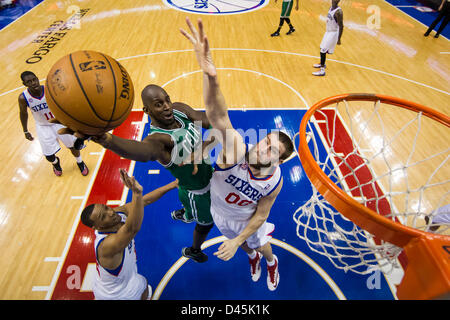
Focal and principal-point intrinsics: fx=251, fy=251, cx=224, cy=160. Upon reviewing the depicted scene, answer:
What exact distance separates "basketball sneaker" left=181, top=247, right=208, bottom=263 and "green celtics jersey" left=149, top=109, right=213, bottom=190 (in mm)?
956

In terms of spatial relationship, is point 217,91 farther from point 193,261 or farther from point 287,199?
point 287,199

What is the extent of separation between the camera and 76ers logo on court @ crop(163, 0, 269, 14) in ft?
31.1

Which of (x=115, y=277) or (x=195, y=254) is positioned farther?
(x=195, y=254)

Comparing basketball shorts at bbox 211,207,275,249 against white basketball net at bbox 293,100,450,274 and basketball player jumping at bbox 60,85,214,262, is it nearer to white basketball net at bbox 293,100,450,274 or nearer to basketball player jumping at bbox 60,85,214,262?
basketball player jumping at bbox 60,85,214,262

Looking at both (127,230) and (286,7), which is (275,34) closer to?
(286,7)

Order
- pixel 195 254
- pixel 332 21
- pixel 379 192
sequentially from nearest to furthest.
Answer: pixel 195 254
pixel 379 192
pixel 332 21

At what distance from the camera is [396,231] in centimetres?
140

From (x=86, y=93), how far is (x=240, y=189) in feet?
3.92

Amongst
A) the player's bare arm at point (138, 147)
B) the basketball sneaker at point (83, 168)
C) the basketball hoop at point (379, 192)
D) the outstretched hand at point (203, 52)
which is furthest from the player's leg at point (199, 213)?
the basketball sneaker at point (83, 168)

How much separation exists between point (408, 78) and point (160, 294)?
22.7 feet

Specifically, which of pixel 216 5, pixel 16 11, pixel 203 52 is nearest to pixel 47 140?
pixel 203 52

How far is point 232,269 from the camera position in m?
2.85

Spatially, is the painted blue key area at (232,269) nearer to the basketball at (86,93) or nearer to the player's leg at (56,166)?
the player's leg at (56,166)

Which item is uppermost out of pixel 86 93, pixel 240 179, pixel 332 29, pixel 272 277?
pixel 86 93
